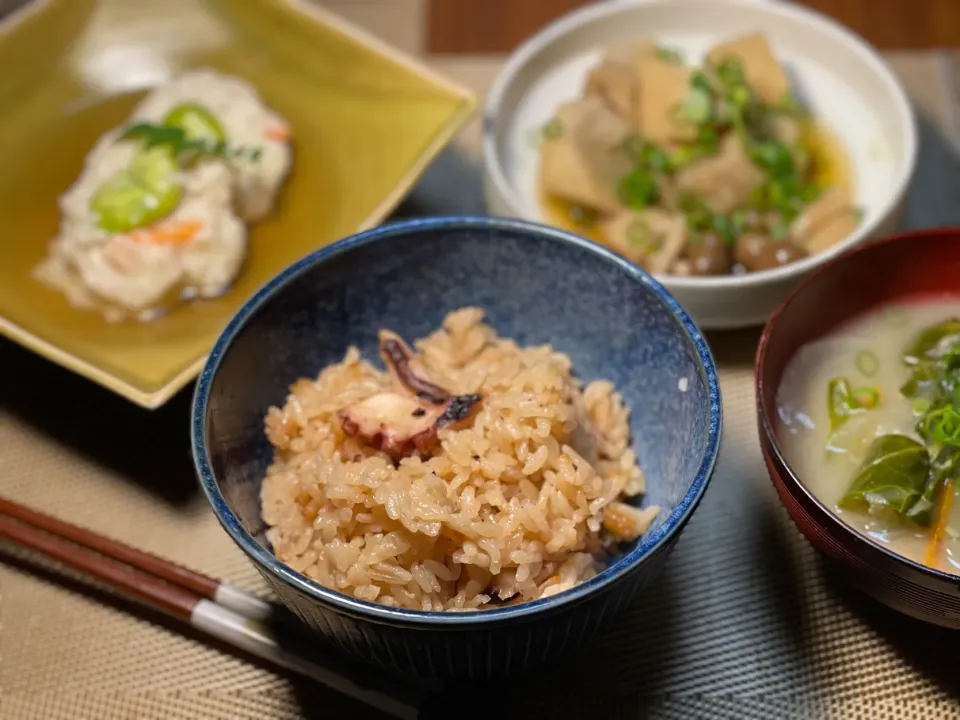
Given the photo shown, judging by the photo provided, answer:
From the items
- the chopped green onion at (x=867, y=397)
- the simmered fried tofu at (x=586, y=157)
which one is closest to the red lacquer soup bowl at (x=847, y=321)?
the chopped green onion at (x=867, y=397)

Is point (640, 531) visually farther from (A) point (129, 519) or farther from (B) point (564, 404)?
(A) point (129, 519)

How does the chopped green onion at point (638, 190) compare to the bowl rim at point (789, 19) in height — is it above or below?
below

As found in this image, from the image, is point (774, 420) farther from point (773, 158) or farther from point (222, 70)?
point (222, 70)

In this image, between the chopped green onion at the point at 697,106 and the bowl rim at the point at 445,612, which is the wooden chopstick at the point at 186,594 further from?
the chopped green onion at the point at 697,106

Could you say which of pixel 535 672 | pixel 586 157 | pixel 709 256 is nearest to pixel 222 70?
pixel 586 157

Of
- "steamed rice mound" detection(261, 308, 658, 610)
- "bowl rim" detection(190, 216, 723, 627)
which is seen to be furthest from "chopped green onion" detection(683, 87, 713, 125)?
"steamed rice mound" detection(261, 308, 658, 610)

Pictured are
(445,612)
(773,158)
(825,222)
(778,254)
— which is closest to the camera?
(445,612)
